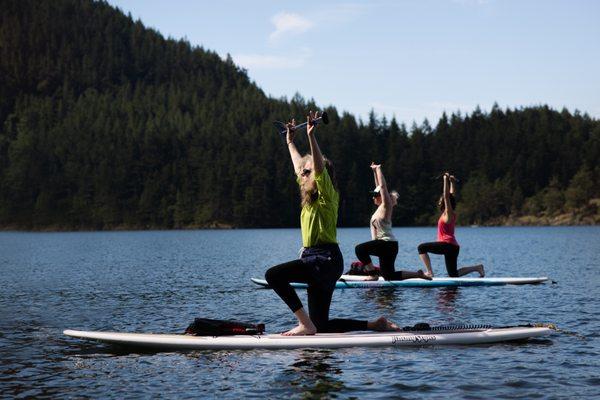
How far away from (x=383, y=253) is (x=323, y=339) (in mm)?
9645

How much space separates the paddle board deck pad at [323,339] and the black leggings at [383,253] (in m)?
8.39

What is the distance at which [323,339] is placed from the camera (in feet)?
45.4

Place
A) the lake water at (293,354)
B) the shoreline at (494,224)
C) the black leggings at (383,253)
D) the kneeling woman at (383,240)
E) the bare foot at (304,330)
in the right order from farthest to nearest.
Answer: the shoreline at (494,224) → the black leggings at (383,253) → the kneeling woman at (383,240) → the bare foot at (304,330) → the lake water at (293,354)

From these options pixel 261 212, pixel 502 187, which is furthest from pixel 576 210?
pixel 261 212

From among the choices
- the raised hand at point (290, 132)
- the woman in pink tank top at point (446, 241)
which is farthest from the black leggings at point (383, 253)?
the raised hand at point (290, 132)

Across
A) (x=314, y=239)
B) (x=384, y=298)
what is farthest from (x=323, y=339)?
(x=384, y=298)

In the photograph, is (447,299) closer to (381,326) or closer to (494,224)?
(381,326)

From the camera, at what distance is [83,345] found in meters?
15.2

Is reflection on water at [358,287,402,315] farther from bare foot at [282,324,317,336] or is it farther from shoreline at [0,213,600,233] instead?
shoreline at [0,213,600,233]

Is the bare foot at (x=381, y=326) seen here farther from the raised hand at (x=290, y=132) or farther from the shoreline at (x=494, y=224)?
the shoreline at (x=494, y=224)

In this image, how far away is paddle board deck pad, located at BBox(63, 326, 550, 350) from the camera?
1392cm

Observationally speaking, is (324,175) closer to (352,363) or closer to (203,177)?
(352,363)

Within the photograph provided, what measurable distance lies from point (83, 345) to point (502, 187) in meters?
174

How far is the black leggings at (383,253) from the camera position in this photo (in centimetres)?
2295
